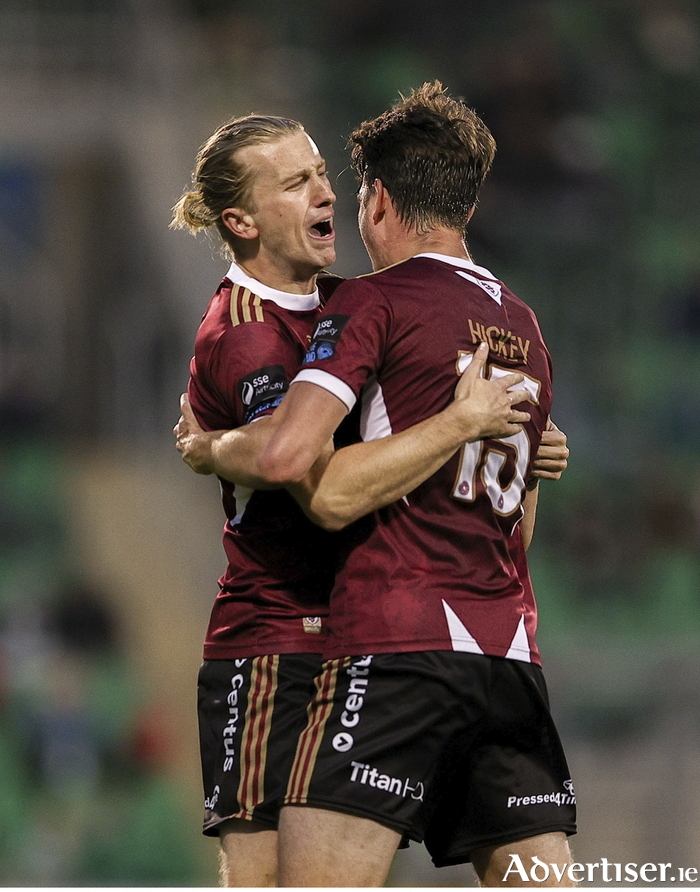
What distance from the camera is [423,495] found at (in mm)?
2604

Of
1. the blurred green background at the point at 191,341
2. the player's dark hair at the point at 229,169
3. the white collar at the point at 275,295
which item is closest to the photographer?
the white collar at the point at 275,295

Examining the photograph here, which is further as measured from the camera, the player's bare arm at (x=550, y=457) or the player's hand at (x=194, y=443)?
the player's bare arm at (x=550, y=457)

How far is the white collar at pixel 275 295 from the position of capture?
9.48 feet

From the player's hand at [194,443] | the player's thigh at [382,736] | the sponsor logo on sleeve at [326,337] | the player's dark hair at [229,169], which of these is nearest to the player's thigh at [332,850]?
the player's thigh at [382,736]

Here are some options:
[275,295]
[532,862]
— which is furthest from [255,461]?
[532,862]

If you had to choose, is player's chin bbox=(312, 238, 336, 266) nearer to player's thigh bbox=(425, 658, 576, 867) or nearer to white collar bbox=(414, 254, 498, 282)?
white collar bbox=(414, 254, 498, 282)

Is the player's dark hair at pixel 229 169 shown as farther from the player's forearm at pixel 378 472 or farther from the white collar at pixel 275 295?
the player's forearm at pixel 378 472

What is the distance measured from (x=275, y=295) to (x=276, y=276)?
9cm

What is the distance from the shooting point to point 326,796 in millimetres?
2439

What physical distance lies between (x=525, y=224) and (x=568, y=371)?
128 cm

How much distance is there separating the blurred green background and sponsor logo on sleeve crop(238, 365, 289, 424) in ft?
17.8

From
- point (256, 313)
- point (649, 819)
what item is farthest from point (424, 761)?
point (649, 819)

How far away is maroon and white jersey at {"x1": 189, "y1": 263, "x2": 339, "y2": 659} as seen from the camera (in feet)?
8.95

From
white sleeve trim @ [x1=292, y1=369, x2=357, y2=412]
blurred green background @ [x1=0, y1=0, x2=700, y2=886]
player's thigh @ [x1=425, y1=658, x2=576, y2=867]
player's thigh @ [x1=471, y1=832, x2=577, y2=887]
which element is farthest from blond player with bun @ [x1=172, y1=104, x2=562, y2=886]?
blurred green background @ [x1=0, y1=0, x2=700, y2=886]
